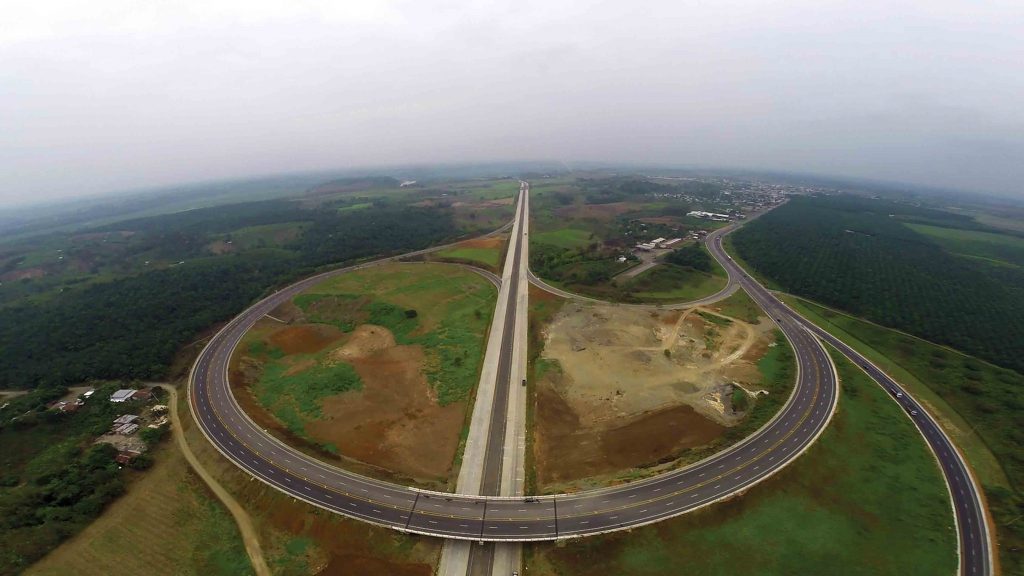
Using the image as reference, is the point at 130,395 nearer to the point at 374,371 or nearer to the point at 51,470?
the point at 51,470

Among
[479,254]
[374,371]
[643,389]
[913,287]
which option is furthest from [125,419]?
[913,287]

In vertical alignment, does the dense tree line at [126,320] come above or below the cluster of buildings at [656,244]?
below

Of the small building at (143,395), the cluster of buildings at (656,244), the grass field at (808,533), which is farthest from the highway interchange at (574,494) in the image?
the cluster of buildings at (656,244)

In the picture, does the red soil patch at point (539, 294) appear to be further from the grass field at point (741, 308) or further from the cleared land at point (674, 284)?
the grass field at point (741, 308)

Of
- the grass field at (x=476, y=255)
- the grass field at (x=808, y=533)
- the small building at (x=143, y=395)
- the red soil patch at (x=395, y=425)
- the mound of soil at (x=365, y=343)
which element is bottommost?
the grass field at (x=808, y=533)

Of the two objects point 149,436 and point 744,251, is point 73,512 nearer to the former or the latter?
point 149,436

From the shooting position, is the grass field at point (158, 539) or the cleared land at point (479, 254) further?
the cleared land at point (479, 254)
